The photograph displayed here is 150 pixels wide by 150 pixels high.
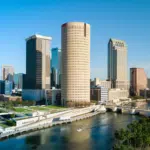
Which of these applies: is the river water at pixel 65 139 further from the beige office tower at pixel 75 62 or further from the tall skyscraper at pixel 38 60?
the tall skyscraper at pixel 38 60

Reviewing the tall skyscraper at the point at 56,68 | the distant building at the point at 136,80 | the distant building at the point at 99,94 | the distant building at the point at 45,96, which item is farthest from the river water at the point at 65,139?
the distant building at the point at 136,80

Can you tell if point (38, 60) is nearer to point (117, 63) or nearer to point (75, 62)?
point (75, 62)

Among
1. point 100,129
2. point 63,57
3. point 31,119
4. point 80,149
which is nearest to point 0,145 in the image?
point 80,149

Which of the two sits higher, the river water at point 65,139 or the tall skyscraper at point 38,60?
the tall skyscraper at point 38,60

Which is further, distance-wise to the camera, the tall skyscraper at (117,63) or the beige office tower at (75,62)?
the tall skyscraper at (117,63)

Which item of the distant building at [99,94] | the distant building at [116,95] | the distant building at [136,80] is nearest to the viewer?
the distant building at [99,94]

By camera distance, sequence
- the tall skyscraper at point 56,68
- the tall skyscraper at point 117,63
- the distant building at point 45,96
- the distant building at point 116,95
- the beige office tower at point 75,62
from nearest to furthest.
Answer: the beige office tower at point 75,62, the distant building at point 45,96, the distant building at point 116,95, the tall skyscraper at point 56,68, the tall skyscraper at point 117,63

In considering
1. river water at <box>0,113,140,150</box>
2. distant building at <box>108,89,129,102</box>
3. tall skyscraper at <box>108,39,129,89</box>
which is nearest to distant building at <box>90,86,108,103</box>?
distant building at <box>108,89,129,102</box>

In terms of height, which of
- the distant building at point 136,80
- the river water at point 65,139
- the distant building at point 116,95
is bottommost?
the river water at point 65,139

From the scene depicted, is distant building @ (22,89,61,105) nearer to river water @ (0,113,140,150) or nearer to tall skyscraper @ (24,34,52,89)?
tall skyscraper @ (24,34,52,89)
